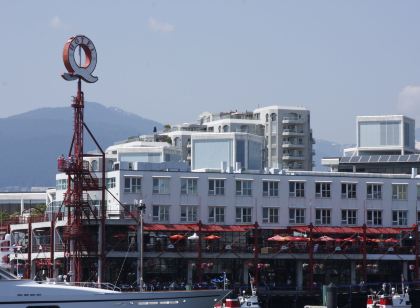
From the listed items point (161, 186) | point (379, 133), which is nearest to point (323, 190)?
point (161, 186)

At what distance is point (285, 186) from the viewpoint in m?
132

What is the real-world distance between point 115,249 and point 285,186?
22475 mm

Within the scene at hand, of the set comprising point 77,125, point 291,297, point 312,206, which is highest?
point 77,125

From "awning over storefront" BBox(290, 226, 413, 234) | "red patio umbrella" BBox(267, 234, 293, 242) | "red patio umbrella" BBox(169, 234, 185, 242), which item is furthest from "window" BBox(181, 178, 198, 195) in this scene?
"awning over storefront" BBox(290, 226, 413, 234)

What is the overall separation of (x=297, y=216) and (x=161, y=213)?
16164 mm

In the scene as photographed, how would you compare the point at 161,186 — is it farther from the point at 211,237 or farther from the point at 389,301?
the point at 389,301

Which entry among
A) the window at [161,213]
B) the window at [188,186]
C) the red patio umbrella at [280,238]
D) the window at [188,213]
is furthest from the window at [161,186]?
the red patio umbrella at [280,238]

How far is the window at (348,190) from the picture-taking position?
134 meters

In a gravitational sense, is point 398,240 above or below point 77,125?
below

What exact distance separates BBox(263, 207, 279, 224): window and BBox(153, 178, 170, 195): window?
11635 mm

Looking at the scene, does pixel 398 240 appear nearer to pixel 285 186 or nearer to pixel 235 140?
pixel 285 186

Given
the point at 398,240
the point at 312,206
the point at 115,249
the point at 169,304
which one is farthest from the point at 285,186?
the point at 169,304

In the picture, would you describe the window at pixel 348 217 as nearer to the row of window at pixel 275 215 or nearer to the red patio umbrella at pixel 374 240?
the row of window at pixel 275 215

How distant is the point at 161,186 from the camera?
126 metres
